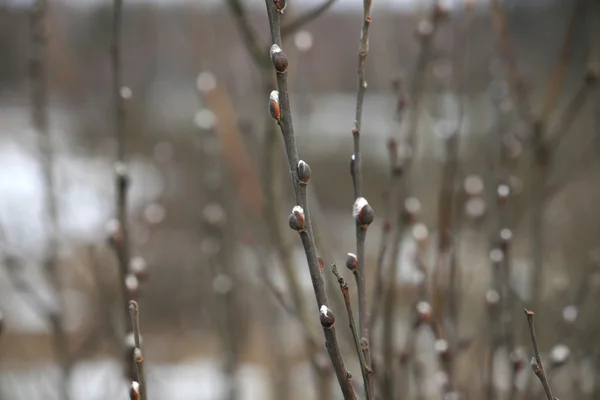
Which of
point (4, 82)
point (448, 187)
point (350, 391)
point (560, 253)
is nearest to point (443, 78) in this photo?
point (448, 187)

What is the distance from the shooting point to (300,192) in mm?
745

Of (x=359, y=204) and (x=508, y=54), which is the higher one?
(x=508, y=54)

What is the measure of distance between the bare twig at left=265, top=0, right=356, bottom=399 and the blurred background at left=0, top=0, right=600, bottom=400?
0.37 m

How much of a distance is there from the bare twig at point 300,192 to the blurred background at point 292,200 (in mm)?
367

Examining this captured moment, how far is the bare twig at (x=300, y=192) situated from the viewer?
725 millimetres

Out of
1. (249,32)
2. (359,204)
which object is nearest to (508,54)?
(249,32)

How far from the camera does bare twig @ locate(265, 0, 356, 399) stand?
725 millimetres

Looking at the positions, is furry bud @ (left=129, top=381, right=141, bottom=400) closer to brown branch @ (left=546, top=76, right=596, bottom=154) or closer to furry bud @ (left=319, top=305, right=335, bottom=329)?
furry bud @ (left=319, top=305, right=335, bottom=329)

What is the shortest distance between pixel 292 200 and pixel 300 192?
233 cm

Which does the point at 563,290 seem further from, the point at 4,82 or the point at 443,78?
the point at 4,82

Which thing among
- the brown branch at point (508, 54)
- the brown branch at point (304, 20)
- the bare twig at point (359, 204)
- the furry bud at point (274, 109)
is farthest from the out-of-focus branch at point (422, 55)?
the furry bud at point (274, 109)

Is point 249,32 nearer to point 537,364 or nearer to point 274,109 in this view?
point 274,109

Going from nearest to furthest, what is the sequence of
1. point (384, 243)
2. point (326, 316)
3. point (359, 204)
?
point (326, 316), point (359, 204), point (384, 243)

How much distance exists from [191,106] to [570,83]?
162 inches
